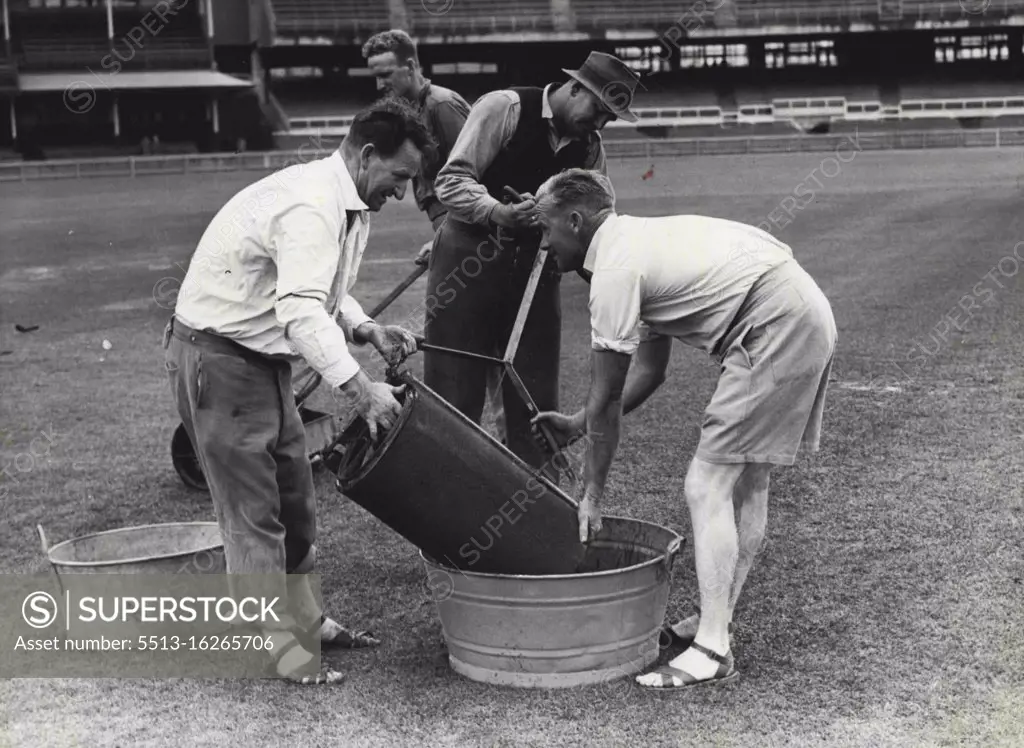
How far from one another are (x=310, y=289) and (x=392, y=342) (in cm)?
79

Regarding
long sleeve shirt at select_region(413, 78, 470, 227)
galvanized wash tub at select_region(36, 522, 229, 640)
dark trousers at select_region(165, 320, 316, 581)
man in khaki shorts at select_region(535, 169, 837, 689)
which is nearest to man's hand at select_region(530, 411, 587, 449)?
man in khaki shorts at select_region(535, 169, 837, 689)

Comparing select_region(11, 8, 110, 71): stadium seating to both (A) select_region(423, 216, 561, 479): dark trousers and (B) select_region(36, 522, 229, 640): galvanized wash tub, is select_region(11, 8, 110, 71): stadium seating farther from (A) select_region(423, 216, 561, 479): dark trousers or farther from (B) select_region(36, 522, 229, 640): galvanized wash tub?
(B) select_region(36, 522, 229, 640): galvanized wash tub

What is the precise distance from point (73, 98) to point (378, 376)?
35.6 m

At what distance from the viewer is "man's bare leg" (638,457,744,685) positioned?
430 cm

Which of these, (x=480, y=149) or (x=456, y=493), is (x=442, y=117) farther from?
(x=456, y=493)

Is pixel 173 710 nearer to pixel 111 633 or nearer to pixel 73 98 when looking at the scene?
pixel 111 633

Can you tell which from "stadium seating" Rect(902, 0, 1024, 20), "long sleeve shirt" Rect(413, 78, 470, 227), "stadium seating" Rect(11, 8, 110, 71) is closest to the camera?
"long sleeve shirt" Rect(413, 78, 470, 227)

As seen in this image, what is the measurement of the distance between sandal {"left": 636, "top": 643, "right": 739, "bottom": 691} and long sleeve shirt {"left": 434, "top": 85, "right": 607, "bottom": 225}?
1.93 metres

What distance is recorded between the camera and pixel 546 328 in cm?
578

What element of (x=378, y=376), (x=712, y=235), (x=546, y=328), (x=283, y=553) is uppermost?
(x=712, y=235)

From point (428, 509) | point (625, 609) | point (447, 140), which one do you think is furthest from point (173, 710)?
point (447, 140)

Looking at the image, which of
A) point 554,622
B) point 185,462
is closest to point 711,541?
point 554,622

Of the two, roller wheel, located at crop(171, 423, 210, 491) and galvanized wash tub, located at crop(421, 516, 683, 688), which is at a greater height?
galvanized wash tub, located at crop(421, 516, 683, 688)

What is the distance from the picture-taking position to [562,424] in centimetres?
474
